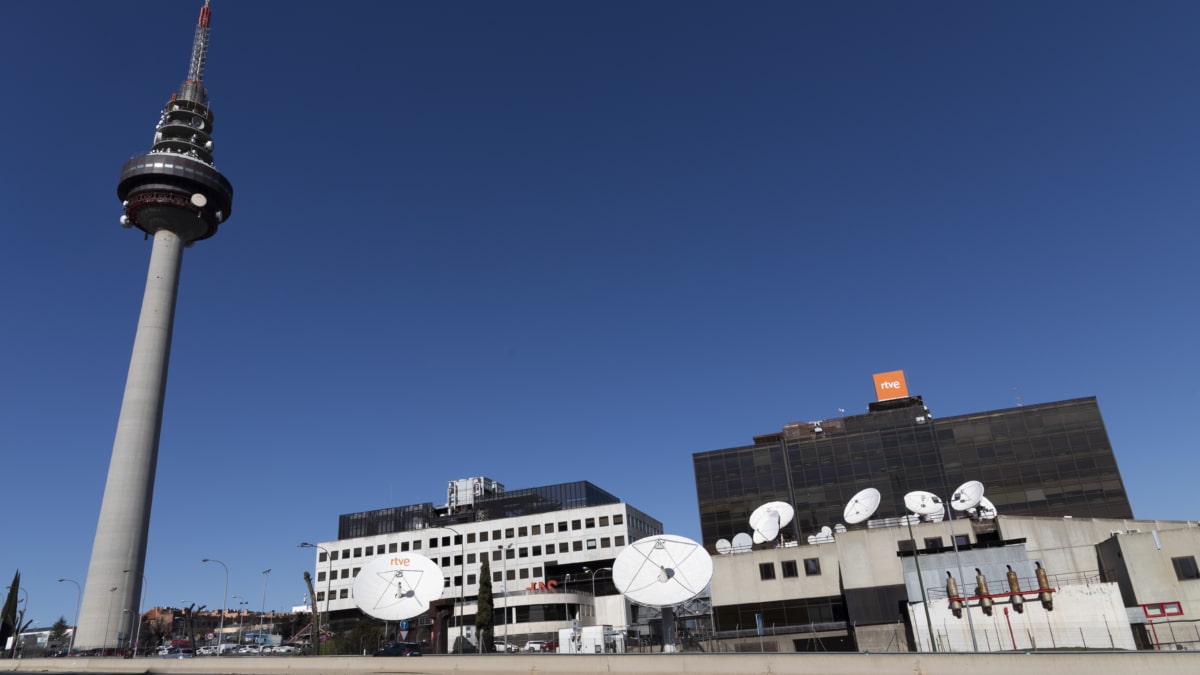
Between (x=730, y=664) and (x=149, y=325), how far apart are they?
98907 millimetres

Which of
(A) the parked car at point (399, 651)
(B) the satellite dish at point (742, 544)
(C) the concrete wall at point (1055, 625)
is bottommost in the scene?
(C) the concrete wall at point (1055, 625)

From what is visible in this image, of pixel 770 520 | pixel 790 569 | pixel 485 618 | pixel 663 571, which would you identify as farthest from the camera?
pixel 485 618

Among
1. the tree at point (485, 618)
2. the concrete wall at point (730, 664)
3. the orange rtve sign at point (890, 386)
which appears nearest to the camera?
the concrete wall at point (730, 664)

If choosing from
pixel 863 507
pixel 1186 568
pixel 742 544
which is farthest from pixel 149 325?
pixel 1186 568

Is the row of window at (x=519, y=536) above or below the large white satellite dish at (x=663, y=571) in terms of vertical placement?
above

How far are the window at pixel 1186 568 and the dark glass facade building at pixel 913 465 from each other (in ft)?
141

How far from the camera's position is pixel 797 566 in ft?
241

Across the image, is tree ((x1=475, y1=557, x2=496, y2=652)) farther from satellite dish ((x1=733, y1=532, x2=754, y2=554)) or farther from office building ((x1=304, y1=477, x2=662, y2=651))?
satellite dish ((x1=733, y1=532, x2=754, y2=554))

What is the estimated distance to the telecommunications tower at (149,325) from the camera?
9194 cm

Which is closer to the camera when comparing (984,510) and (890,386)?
(984,510)

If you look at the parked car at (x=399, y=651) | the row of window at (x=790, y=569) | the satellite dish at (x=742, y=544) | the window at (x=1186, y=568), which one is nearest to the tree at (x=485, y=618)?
the parked car at (x=399, y=651)

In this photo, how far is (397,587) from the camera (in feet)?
181

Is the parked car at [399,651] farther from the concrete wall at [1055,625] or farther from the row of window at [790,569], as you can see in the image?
the concrete wall at [1055,625]

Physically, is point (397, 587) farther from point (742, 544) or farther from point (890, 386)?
point (890, 386)
